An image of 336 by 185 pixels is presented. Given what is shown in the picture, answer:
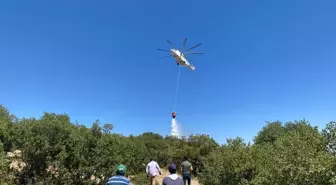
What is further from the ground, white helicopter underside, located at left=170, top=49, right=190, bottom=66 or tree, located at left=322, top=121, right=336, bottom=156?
white helicopter underside, located at left=170, top=49, right=190, bottom=66

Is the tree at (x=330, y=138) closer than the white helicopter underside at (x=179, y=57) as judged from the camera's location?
Yes

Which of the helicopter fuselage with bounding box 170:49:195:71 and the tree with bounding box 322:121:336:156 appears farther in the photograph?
the helicopter fuselage with bounding box 170:49:195:71

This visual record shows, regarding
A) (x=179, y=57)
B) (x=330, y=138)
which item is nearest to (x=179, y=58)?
(x=179, y=57)

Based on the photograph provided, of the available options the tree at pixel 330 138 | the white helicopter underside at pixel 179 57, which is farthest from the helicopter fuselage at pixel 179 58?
the tree at pixel 330 138

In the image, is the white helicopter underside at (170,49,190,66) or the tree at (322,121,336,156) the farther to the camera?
the white helicopter underside at (170,49,190,66)

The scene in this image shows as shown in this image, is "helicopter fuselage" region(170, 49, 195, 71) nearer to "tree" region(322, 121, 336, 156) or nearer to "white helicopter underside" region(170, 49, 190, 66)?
"white helicopter underside" region(170, 49, 190, 66)

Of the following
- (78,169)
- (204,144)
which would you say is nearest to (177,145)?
(204,144)

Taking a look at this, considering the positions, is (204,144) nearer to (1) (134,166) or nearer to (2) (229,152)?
(1) (134,166)

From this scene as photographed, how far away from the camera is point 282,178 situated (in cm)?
1019

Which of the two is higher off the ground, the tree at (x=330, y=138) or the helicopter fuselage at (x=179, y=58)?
the helicopter fuselage at (x=179, y=58)

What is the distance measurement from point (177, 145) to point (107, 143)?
20557 mm

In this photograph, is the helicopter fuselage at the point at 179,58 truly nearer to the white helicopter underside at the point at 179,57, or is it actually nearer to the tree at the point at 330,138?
the white helicopter underside at the point at 179,57

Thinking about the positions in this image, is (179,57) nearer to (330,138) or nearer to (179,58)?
(179,58)

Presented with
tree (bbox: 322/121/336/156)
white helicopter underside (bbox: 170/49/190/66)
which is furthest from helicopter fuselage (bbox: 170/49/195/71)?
tree (bbox: 322/121/336/156)
